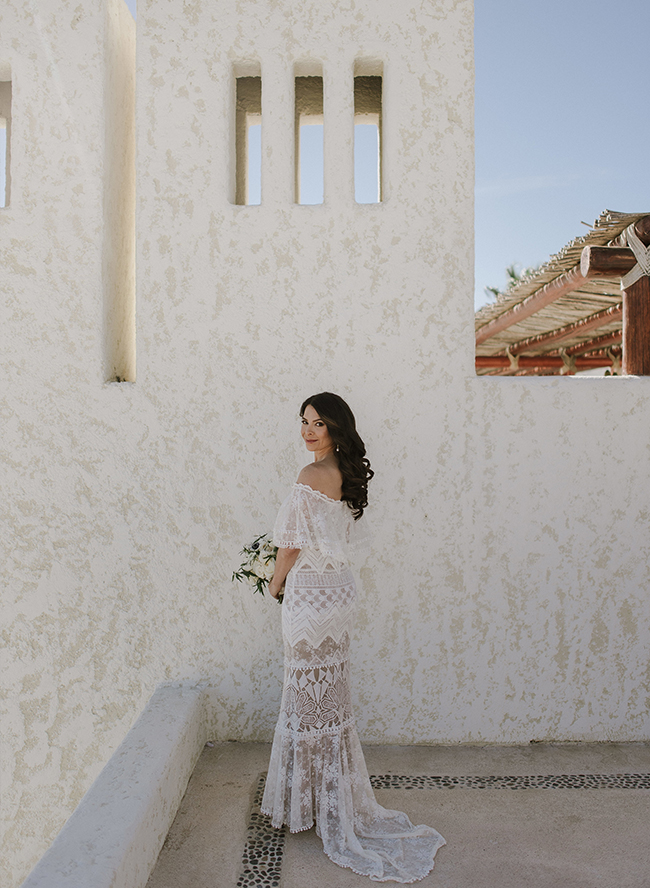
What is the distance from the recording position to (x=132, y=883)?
8.24ft

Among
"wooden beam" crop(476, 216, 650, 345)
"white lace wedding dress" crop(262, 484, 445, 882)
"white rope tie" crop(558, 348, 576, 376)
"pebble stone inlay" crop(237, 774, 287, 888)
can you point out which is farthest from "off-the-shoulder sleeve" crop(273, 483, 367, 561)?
"white rope tie" crop(558, 348, 576, 376)

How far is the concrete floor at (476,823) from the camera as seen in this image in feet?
9.04

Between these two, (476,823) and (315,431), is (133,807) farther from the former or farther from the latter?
(315,431)

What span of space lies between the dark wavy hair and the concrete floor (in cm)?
162

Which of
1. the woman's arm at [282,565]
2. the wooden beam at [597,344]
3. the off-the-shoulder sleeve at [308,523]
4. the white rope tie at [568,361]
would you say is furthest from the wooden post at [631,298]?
the white rope tie at [568,361]

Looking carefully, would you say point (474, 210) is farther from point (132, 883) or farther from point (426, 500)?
point (132, 883)

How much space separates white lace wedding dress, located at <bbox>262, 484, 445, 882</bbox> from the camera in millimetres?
2912

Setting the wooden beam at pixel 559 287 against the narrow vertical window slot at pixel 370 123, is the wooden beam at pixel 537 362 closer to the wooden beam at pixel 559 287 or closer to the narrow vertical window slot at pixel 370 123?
the wooden beam at pixel 559 287

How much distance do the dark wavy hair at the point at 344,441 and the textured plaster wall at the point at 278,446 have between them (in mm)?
951

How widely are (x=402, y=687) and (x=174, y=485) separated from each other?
1.87 m

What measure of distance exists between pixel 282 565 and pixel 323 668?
1.71 ft

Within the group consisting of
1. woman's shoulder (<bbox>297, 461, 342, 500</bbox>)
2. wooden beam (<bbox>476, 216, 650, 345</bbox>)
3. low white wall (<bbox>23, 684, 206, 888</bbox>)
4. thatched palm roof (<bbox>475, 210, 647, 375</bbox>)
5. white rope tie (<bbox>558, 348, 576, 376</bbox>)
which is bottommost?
low white wall (<bbox>23, 684, 206, 888</bbox>)

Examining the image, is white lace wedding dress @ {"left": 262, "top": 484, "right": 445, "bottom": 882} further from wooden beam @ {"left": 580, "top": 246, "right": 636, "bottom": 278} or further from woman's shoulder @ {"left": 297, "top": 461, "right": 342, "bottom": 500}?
wooden beam @ {"left": 580, "top": 246, "right": 636, "bottom": 278}

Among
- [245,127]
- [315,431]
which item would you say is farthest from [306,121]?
[315,431]
